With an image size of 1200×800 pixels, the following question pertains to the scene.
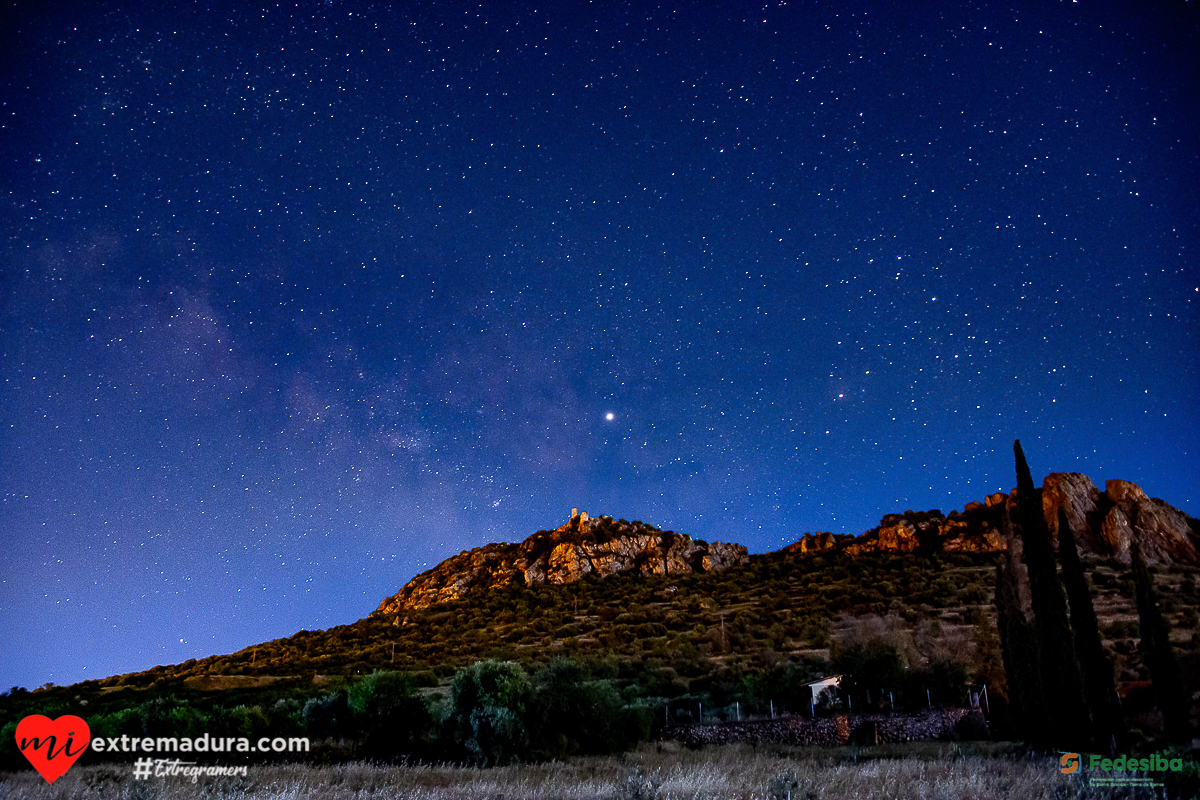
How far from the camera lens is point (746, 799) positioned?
995cm

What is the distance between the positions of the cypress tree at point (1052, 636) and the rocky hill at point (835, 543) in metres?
42.6

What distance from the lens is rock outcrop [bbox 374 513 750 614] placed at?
75.9 metres

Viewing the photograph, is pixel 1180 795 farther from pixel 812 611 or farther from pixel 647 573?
pixel 647 573

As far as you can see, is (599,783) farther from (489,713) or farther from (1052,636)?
(1052,636)

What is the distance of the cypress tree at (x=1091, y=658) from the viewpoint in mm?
20656

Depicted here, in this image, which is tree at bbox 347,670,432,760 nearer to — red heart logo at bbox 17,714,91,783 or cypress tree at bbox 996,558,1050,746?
red heart logo at bbox 17,714,91,783

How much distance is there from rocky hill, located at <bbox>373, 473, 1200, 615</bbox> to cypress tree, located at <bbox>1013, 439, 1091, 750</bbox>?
1678 inches

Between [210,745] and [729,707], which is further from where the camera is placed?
[729,707]

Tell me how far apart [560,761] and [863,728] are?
13295mm

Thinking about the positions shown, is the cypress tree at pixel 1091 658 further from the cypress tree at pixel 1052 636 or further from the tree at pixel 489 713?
the tree at pixel 489 713

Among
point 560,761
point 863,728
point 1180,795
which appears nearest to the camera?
point 1180,795

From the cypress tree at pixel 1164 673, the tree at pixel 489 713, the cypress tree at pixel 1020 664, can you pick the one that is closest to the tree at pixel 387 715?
the tree at pixel 489 713

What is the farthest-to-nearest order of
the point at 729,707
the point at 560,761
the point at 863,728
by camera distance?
the point at 729,707 → the point at 863,728 → the point at 560,761

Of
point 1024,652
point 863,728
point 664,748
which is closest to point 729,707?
point 863,728
